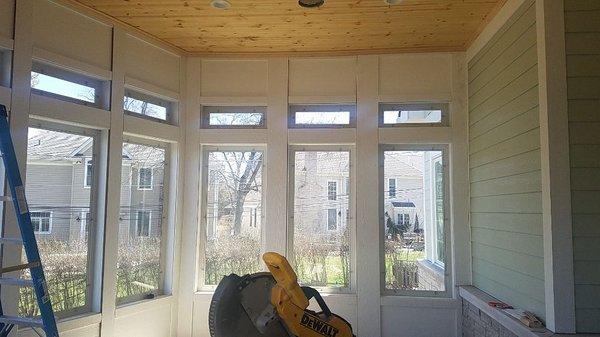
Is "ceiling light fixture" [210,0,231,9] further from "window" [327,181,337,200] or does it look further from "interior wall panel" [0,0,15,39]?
"window" [327,181,337,200]

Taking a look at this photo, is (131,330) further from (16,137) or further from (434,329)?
(434,329)

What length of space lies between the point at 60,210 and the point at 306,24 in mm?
2691

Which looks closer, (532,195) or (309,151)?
(532,195)


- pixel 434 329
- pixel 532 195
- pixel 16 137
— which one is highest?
pixel 16 137

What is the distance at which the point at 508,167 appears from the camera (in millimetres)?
3523

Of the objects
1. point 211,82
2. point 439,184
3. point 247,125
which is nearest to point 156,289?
point 247,125

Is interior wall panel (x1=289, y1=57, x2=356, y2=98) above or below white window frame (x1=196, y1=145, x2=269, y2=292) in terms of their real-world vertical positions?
above

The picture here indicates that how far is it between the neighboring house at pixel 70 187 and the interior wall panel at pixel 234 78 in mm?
1046

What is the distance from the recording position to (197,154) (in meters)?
4.91

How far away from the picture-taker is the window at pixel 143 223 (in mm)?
4438

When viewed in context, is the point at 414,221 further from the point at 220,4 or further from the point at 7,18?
the point at 7,18

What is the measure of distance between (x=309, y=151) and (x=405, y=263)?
→ 1580 mm

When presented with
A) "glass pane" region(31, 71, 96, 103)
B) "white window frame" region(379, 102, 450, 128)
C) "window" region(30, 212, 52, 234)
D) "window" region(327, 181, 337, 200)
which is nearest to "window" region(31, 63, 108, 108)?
"glass pane" region(31, 71, 96, 103)

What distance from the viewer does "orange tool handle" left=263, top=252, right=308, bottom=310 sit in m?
2.93
